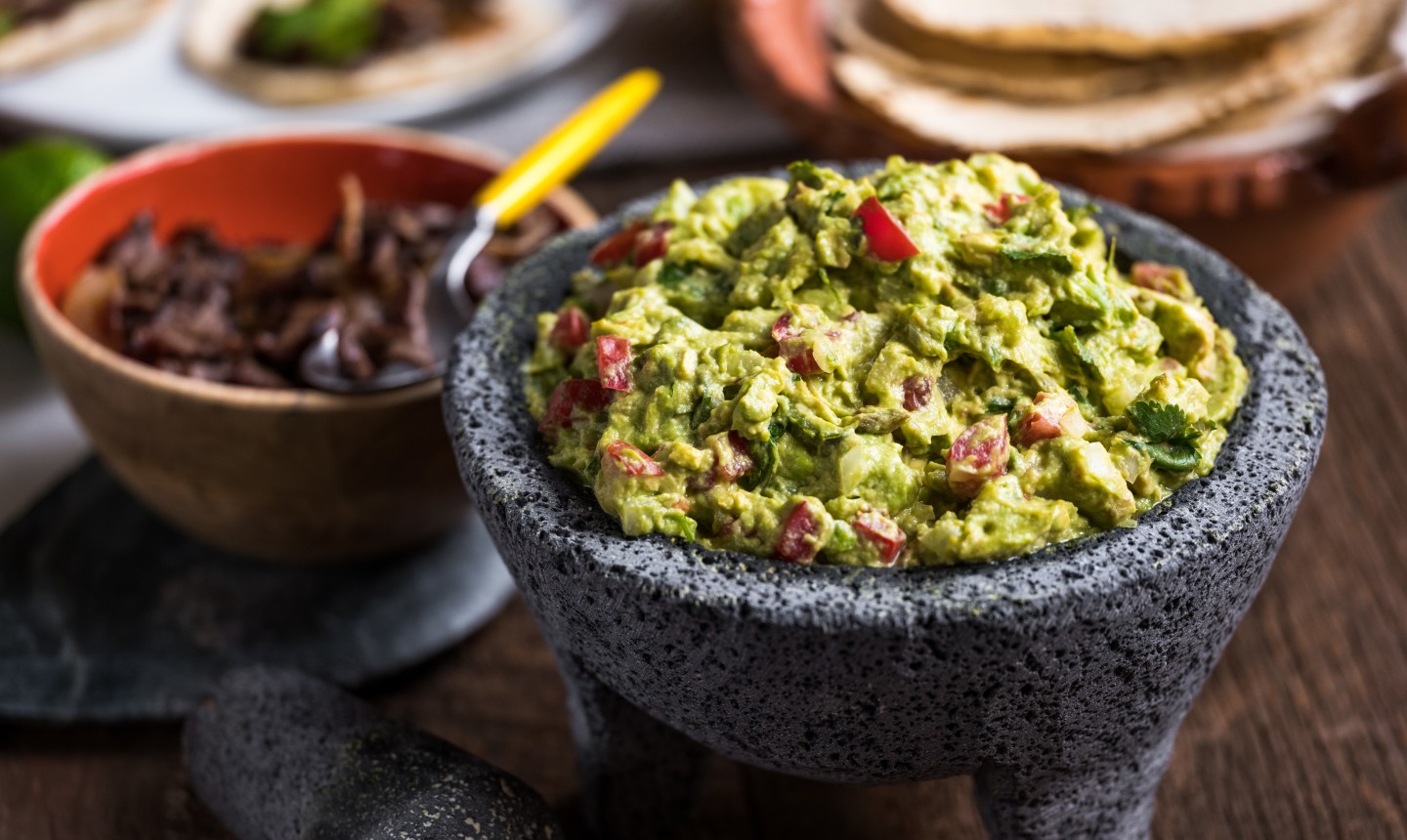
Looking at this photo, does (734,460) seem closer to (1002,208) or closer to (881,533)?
(881,533)

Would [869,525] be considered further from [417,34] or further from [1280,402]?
[417,34]

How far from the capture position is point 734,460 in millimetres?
1528

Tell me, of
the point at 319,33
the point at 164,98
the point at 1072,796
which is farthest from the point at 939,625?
the point at 164,98

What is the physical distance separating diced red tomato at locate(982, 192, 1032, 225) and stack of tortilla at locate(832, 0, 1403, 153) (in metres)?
1.00

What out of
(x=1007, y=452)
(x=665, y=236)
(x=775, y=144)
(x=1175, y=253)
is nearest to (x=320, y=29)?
(x=775, y=144)

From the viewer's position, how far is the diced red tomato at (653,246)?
179 cm

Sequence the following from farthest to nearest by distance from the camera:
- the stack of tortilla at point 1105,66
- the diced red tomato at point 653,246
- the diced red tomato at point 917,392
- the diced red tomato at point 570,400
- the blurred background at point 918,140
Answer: the stack of tortilla at point 1105,66
the blurred background at point 918,140
the diced red tomato at point 653,246
the diced red tomato at point 570,400
the diced red tomato at point 917,392

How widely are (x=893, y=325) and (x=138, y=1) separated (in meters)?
2.98

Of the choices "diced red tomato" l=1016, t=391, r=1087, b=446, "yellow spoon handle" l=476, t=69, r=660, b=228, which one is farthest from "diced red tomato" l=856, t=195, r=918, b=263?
"yellow spoon handle" l=476, t=69, r=660, b=228

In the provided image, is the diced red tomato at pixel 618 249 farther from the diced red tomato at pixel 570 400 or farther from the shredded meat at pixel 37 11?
the shredded meat at pixel 37 11

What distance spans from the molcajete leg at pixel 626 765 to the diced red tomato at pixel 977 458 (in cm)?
58

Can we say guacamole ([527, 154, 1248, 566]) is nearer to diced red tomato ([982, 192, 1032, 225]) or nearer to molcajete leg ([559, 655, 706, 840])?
diced red tomato ([982, 192, 1032, 225])

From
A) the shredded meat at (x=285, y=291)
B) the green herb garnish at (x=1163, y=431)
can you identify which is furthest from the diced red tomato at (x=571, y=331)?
the green herb garnish at (x=1163, y=431)

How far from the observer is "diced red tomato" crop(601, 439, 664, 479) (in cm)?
152
